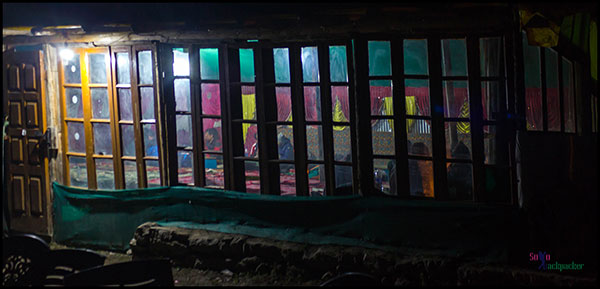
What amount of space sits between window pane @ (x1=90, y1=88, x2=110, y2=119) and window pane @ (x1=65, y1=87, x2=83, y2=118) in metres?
0.27

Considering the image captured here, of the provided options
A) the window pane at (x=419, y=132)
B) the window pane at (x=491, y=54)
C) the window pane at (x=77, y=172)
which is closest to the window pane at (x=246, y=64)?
the window pane at (x=419, y=132)

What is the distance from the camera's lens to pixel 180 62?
10133 mm

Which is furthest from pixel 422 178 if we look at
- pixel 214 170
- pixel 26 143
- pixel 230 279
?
pixel 26 143

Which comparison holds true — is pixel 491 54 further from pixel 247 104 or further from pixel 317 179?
pixel 247 104

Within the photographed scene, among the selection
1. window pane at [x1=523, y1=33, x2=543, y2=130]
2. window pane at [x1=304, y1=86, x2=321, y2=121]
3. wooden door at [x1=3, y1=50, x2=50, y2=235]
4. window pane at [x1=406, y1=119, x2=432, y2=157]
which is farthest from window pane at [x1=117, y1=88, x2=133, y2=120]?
window pane at [x1=523, y1=33, x2=543, y2=130]

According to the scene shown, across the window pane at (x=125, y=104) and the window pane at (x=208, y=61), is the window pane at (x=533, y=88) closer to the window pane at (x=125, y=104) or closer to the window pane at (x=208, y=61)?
the window pane at (x=208, y=61)

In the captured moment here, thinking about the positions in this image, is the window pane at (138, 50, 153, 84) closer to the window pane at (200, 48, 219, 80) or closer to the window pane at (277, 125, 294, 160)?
the window pane at (200, 48, 219, 80)

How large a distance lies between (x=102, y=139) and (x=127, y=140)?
1.22ft

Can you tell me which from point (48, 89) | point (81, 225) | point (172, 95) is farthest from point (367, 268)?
point (48, 89)

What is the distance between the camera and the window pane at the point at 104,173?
10.4 m

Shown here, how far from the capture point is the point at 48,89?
1031 cm

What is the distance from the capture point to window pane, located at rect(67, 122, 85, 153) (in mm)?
10398

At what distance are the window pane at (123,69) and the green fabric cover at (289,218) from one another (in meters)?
1.64

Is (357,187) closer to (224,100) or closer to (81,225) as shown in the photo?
(224,100)
